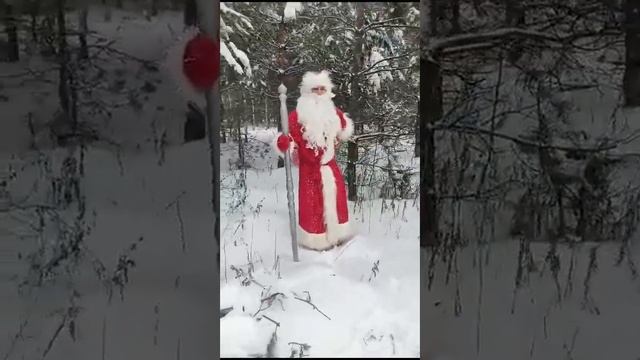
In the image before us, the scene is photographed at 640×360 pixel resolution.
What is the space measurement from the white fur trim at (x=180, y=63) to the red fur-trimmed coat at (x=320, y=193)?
1261mm

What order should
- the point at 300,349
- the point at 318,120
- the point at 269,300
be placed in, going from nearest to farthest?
the point at 300,349, the point at 269,300, the point at 318,120

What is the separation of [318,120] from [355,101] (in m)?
0.20

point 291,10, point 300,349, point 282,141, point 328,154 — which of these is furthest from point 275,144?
point 300,349

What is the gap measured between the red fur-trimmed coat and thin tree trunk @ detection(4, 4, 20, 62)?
1.40 metres

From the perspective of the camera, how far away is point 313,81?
2.53m

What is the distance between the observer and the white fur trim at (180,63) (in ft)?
4.36

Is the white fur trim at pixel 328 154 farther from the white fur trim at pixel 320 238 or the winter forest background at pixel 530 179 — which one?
the winter forest background at pixel 530 179

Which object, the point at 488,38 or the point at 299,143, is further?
the point at 299,143

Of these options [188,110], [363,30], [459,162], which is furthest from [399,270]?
[188,110]

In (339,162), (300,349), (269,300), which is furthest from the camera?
(339,162)

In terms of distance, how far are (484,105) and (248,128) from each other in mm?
1375

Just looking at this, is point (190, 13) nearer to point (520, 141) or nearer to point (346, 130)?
point (520, 141)

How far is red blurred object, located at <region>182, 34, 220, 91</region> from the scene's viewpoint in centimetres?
134

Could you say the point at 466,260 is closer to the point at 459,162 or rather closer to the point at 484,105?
the point at 459,162
